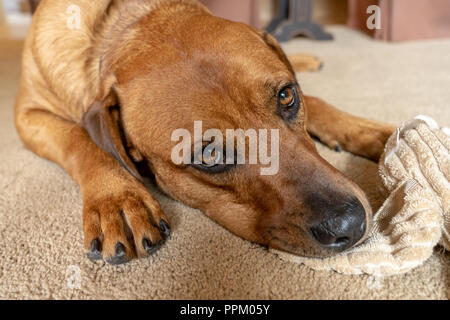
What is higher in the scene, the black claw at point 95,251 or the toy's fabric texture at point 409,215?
the toy's fabric texture at point 409,215

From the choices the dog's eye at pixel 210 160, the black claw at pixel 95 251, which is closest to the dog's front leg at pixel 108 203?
the black claw at pixel 95 251

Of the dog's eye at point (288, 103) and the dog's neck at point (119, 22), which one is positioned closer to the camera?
the dog's eye at point (288, 103)

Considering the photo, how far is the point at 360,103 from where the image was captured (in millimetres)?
2396

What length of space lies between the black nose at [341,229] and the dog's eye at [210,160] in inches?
14.6

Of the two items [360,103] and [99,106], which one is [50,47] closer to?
[99,106]

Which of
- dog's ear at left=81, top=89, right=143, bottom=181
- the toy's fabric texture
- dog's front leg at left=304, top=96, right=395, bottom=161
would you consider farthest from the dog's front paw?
dog's front leg at left=304, top=96, right=395, bottom=161

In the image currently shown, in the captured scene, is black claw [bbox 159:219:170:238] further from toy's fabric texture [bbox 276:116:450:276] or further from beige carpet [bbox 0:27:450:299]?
toy's fabric texture [bbox 276:116:450:276]

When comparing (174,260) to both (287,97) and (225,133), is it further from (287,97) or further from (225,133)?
(287,97)

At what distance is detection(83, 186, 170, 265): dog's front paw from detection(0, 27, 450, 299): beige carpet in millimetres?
42

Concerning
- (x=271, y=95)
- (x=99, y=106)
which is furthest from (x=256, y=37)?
(x=99, y=106)

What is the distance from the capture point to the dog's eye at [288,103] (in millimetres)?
1387

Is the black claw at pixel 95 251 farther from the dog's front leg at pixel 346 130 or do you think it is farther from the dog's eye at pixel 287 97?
the dog's front leg at pixel 346 130
